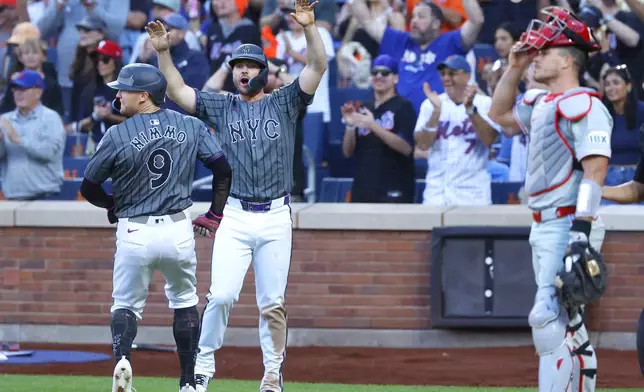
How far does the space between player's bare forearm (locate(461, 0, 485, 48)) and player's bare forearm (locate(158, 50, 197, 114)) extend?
4475 mm

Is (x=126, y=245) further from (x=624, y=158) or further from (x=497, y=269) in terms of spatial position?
(x=624, y=158)

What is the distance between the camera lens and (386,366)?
9.70 m

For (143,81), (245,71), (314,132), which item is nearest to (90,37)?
(314,132)

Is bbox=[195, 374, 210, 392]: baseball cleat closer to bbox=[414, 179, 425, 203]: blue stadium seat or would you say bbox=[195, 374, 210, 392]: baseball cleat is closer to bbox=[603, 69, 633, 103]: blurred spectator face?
bbox=[414, 179, 425, 203]: blue stadium seat

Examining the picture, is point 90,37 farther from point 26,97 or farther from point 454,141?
point 454,141

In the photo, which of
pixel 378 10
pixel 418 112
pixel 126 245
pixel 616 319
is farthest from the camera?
pixel 378 10

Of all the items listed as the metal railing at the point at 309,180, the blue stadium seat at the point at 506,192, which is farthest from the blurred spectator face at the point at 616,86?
the metal railing at the point at 309,180

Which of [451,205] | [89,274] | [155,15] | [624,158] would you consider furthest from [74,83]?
[624,158]

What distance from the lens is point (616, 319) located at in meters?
10.4

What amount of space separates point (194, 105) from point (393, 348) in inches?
147

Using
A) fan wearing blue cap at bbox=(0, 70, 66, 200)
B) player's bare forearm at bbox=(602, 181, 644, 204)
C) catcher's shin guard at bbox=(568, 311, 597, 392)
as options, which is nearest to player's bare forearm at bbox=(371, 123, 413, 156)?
fan wearing blue cap at bbox=(0, 70, 66, 200)

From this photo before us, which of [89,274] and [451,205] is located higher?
[451,205]

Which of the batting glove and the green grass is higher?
the batting glove

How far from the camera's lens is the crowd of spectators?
10.8 m
